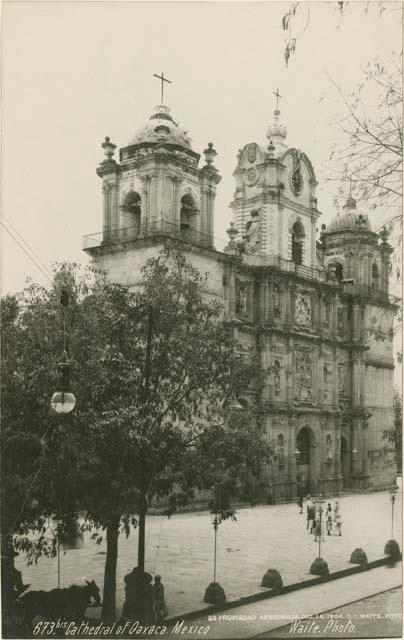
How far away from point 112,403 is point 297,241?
94.3 ft

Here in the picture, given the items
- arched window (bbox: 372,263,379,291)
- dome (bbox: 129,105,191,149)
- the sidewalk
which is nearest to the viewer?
the sidewalk

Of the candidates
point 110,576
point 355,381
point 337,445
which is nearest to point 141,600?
point 110,576

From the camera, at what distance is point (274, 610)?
1819 centimetres

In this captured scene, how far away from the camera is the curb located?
1698cm

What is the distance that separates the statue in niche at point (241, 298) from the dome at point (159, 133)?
731cm

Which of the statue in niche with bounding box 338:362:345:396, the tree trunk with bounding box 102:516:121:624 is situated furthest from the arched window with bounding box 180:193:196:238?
the tree trunk with bounding box 102:516:121:624

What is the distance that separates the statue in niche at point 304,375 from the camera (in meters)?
41.5

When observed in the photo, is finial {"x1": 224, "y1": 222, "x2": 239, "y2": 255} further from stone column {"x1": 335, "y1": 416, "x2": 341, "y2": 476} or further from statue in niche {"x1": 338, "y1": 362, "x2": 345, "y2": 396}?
stone column {"x1": 335, "y1": 416, "x2": 341, "y2": 476}

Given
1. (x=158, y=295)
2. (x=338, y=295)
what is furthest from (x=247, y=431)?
(x=338, y=295)

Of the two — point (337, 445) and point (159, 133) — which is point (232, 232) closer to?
point (159, 133)

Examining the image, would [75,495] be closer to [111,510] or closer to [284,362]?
[111,510]

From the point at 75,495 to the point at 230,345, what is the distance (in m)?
4.77

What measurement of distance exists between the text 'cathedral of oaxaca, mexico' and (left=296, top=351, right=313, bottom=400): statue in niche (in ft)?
0.29

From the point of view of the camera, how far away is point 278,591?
1947 cm
